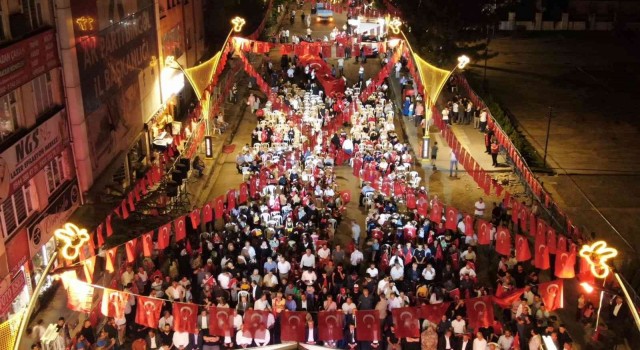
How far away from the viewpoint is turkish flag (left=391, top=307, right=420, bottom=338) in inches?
601

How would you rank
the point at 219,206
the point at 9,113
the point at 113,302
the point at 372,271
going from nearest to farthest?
the point at 113,302 < the point at 9,113 < the point at 372,271 < the point at 219,206

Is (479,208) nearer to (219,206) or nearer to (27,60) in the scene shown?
(219,206)

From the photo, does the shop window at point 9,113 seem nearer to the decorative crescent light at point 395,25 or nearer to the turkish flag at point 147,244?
the turkish flag at point 147,244

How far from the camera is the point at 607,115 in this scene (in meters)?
39.7

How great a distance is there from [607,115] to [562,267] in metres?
24.3

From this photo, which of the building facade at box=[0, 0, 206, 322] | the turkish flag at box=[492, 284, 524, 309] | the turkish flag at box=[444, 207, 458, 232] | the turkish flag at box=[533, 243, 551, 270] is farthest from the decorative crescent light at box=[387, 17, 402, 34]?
the turkish flag at box=[492, 284, 524, 309]

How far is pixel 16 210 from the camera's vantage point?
18.0 metres

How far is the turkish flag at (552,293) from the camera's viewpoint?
1574cm

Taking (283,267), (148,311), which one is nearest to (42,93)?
(148,311)

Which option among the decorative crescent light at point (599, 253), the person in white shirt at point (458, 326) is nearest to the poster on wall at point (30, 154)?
the person in white shirt at point (458, 326)

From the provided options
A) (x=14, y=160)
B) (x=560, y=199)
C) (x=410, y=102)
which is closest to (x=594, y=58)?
(x=410, y=102)

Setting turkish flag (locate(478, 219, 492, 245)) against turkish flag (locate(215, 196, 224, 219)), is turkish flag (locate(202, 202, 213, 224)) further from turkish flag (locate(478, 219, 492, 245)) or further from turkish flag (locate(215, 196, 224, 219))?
turkish flag (locate(478, 219, 492, 245))

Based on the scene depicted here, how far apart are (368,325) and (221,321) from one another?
304 cm

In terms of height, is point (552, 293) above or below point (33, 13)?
below
